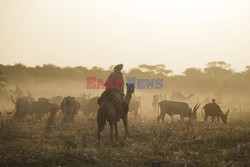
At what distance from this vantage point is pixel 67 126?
18.1 meters

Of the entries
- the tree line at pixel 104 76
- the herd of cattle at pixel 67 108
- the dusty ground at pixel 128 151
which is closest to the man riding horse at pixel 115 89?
the dusty ground at pixel 128 151

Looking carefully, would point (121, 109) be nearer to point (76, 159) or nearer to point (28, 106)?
point (76, 159)

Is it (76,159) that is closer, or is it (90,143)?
(76,159)

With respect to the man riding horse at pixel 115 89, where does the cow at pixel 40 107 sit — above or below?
below

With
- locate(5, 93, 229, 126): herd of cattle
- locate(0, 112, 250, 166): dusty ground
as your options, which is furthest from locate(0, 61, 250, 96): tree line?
locate(0, 112, 250, 166): dusty ground

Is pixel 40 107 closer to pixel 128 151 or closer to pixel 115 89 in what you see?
pixel 115 89

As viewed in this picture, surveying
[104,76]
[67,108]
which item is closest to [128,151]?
[67,108]

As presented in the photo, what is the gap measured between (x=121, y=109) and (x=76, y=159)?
14.2ft

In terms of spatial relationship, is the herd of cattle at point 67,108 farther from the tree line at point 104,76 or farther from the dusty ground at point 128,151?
the tree line at point 104,76

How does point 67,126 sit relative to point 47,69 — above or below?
below

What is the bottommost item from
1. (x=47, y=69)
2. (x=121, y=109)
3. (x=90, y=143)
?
(x=90, y=143)

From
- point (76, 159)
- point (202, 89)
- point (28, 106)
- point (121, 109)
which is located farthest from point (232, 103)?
point (76, 159)

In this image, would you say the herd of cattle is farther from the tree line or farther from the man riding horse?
the tree line

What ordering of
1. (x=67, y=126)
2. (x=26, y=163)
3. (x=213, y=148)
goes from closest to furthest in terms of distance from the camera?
(x=26, y=163) → (x=213, y=148) → (x=67, y=126)
